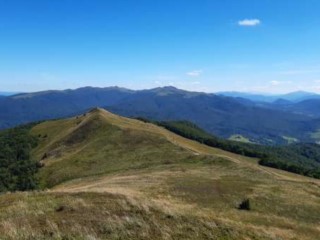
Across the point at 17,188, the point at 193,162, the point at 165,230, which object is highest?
the point at 165,230

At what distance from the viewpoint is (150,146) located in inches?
4530

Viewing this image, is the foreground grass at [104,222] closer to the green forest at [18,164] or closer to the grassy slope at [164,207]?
the grassy slope at [164,207]

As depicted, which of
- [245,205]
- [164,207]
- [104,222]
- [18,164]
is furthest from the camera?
[18,164]

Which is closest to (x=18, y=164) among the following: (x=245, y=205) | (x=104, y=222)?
(x=245, y=205)

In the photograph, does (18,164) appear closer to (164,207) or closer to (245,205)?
(245,205)

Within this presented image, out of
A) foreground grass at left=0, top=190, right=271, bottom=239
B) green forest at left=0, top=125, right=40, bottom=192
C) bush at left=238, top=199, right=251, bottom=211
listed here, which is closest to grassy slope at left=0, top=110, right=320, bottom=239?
foreground grass at left=0, top=190, right=271, bottom=239

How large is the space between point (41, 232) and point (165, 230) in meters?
7.06

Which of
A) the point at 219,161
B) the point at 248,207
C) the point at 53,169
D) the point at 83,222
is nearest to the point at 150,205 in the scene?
the point at 83,222

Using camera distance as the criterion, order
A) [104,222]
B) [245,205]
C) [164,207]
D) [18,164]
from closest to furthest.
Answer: [104,222], [164,207], [245,205], [18,164]

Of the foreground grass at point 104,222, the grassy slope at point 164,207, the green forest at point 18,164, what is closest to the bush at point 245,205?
the grassy slope at point 164,207

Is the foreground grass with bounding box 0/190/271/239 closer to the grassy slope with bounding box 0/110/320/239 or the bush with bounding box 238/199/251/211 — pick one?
the grassy slope with bounding box 0/110/320/239

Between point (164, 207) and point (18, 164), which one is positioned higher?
point (164, 207)

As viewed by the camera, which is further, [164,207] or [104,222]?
[164,207]

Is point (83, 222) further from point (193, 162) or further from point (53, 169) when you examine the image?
point (53, 169)
